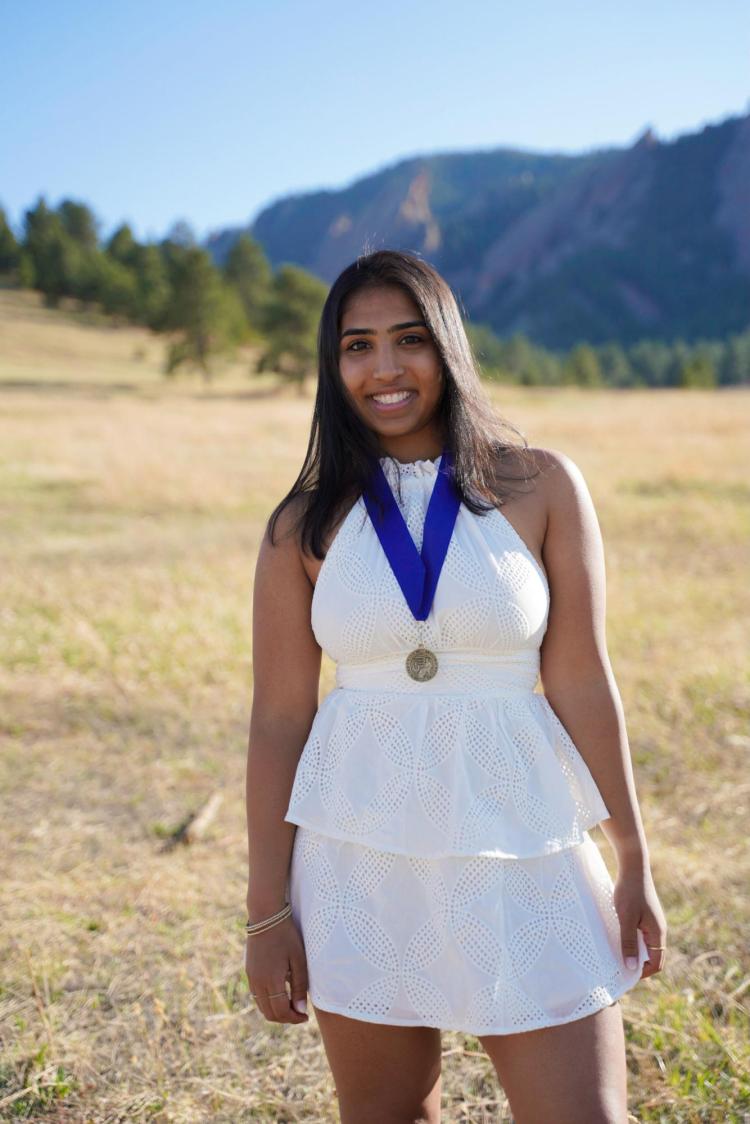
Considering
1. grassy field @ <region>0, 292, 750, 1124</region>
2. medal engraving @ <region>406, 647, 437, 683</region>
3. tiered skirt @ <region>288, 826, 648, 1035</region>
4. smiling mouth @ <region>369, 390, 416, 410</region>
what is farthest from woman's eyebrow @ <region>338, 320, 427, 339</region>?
grassy field @ <region>0, 292, 750, 1124</region>

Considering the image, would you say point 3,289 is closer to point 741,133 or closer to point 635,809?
point 635,809

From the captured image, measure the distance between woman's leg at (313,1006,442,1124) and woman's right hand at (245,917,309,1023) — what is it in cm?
8

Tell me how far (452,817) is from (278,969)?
483 millimetres

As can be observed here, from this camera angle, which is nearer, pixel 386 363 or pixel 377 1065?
pixel 377 1065

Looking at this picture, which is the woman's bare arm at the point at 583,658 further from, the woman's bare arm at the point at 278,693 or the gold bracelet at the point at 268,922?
the gold bracelet at the point at 268,922

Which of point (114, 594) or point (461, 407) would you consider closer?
point (461, 407)

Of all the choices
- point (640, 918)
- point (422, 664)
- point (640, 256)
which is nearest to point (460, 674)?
point (422, 664)

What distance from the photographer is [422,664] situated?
176 cm

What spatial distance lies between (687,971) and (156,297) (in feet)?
168

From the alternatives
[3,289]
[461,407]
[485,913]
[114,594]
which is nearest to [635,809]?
[485,913]

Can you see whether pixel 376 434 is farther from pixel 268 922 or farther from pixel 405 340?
pixel 268 922

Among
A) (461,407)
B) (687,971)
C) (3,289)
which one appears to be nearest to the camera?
(461,407)

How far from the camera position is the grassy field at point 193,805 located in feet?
8.90

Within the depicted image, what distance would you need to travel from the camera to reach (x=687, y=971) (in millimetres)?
3170
